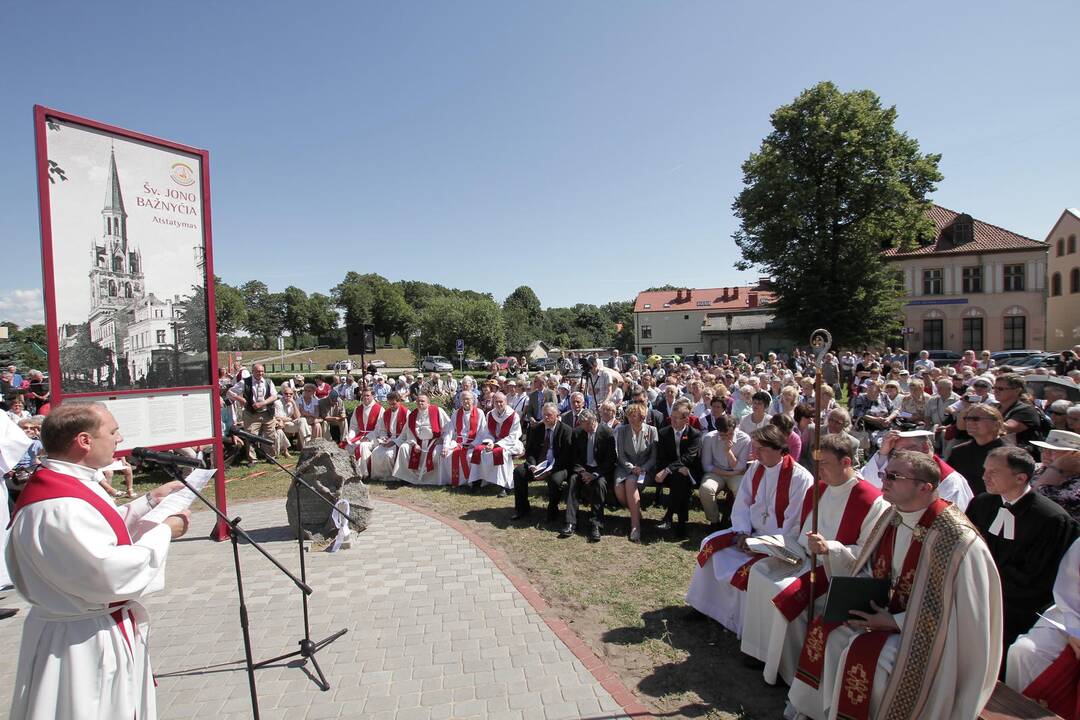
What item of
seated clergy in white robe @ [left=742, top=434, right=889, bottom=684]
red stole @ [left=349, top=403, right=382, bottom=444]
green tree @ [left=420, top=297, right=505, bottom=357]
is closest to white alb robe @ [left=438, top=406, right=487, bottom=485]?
red stole @ [left=349, top=403, right=382, bottom=444]

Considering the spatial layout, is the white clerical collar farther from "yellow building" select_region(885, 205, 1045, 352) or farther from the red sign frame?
"yellow building" select_region(885, 205, 1045, 352)

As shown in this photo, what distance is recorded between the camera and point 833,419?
6121mm

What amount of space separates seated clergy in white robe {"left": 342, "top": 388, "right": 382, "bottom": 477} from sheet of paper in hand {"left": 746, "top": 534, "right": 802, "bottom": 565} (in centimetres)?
780

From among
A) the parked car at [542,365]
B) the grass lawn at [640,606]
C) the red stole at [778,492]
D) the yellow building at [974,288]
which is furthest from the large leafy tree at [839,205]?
the red stole at [778,492]

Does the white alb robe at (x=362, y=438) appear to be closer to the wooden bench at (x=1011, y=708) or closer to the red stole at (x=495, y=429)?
the red stole at (x=495, y=429)

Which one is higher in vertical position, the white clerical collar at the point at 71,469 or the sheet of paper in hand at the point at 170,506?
the white clerical collar at the point at 71,469

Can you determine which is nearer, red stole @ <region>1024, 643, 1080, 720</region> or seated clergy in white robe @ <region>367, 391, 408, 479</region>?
red stole @ <region>1024, 643, 1080, 720</region>

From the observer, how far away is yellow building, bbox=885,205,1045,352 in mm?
38312

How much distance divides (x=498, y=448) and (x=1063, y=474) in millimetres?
6845

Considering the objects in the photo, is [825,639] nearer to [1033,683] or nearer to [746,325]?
[1033,683]

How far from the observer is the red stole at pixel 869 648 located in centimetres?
294

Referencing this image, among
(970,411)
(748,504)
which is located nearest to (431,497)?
(748,504)

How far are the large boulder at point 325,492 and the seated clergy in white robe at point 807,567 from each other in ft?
15.7

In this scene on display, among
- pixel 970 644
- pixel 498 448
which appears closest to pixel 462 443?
pixel 498 448
